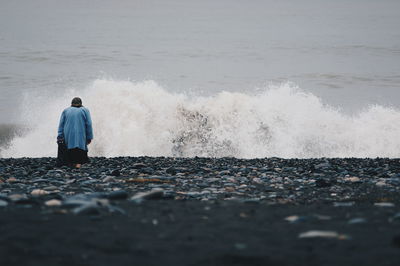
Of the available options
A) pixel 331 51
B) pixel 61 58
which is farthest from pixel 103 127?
pixel 331 51

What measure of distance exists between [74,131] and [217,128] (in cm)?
925

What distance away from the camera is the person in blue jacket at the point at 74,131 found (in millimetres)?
9711

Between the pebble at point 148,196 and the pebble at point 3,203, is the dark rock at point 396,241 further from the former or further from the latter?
the pebble at point 3,203

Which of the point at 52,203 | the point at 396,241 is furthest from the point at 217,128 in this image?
the point at 396,241

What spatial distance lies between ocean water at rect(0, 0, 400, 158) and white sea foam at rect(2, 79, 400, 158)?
0.14 feet

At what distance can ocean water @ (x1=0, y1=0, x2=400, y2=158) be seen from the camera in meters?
17.9

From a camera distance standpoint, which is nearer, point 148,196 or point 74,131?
point 148,196

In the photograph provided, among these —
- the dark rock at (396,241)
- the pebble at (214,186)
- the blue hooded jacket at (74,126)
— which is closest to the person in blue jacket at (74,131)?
the blue hooded jacket at (74,126)

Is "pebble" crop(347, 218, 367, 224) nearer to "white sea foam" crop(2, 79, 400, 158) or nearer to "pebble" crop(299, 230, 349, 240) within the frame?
"pebble" crop(299, 230, 349, 240)

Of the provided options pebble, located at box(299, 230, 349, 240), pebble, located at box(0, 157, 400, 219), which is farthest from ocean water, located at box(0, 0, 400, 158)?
pebble, located at box(299, 230, 349, 240)

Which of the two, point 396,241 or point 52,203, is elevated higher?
point 52,203

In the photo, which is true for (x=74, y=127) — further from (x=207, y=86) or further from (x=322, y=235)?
(x=207, y=86)

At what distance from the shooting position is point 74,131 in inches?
383

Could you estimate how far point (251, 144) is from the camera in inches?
691
